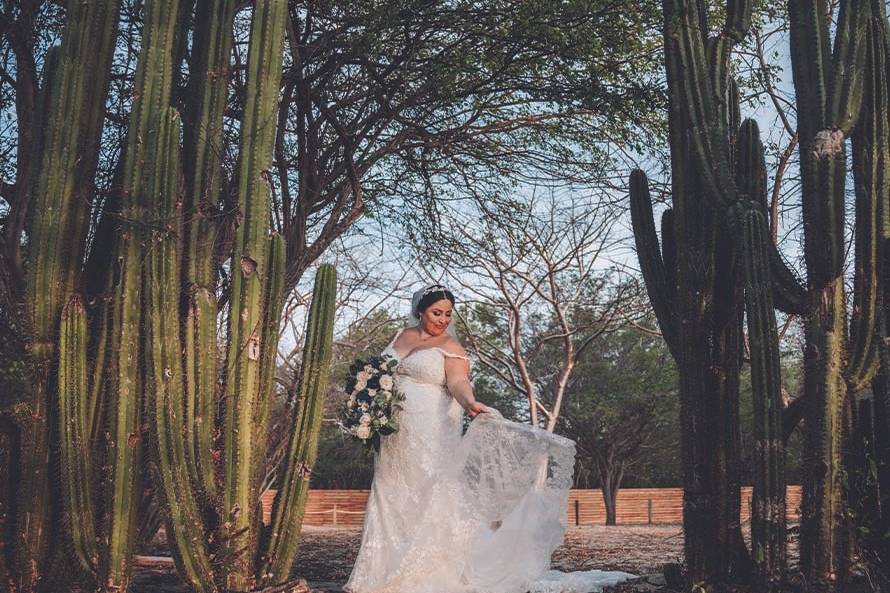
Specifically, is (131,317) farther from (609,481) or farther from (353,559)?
(609,481)

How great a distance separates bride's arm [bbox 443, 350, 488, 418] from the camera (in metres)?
6.46

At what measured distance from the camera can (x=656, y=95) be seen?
9391 mm

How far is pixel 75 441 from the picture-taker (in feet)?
18.1

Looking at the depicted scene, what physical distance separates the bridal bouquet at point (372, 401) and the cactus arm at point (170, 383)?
136cm

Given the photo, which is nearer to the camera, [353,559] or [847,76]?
[847,76]

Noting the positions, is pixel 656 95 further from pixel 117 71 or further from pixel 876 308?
pixel 117 71

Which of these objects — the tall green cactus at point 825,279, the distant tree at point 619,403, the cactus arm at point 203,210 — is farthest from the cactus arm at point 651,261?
the distant tree at point 619,403

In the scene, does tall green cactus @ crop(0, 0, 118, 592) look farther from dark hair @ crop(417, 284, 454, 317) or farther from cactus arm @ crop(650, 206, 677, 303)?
cactus arm @ crop(650, 206, 677, 303)

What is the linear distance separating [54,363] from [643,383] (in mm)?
24343

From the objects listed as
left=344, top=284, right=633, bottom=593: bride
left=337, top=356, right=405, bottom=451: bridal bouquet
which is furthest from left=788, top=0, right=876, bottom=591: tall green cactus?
left=337, top=356, right=405, bottom=451: bridal bouquet

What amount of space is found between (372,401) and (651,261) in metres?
2.21

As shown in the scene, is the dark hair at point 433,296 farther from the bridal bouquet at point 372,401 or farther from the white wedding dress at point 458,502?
the bridal bouquet at point 372,401

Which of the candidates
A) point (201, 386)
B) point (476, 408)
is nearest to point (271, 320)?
point (201, 386)

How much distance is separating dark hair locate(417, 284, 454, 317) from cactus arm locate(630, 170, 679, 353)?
4.65 feet
